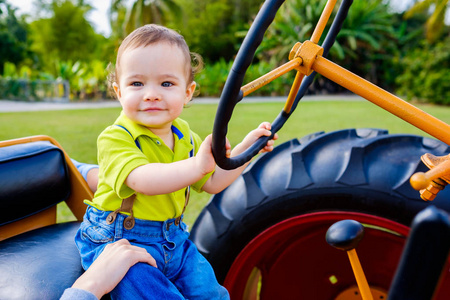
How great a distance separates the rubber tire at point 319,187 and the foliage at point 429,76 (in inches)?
563

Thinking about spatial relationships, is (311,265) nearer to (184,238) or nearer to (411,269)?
(184,238)

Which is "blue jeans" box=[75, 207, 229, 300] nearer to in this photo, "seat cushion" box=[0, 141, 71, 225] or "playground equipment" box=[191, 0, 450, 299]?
"playground equipment" box=[191, 0, 450, 299]

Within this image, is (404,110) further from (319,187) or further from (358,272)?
(319,187)

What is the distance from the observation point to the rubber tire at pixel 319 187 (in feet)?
3.42

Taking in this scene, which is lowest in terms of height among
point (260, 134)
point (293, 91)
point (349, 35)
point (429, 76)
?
point (429, 76)

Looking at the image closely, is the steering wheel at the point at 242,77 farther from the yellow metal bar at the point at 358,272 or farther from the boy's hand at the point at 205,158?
the yellow metal bar at the point at 358,272

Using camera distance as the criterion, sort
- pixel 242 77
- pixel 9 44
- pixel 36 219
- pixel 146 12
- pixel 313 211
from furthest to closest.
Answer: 1. pixel 9 44
2. pixel 146 12
3. pixel 36 219
4. pixel 313 211
5. pixel 242 77

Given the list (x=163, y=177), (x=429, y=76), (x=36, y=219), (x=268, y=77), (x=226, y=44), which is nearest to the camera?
(x=268, y=77)

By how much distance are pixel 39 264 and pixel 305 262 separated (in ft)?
2.51

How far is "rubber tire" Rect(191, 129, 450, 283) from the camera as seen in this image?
1041 millimetres

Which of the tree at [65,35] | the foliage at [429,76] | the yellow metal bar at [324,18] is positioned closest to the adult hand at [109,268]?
the yellow metal bar at [324,18]

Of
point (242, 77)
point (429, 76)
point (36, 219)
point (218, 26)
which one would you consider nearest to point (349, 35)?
point (429, 76)

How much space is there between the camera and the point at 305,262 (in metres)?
1.23

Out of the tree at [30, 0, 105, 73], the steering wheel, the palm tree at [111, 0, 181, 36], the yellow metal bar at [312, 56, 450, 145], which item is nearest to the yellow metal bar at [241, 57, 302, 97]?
the steering wheel
